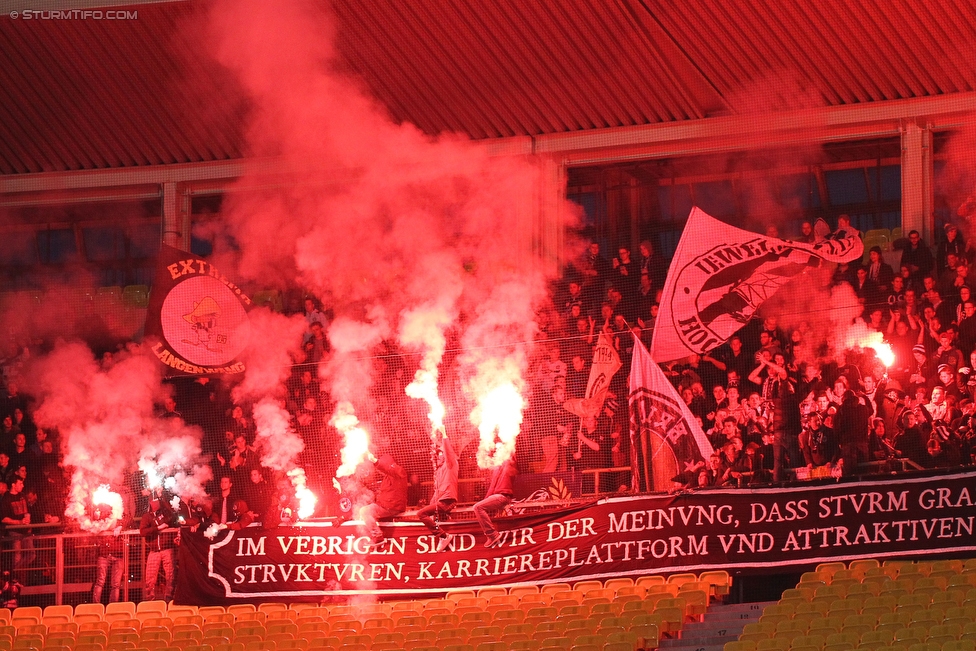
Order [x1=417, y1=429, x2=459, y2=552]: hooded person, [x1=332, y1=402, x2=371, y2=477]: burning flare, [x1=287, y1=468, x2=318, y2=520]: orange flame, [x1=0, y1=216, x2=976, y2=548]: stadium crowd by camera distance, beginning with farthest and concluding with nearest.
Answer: [x1=332, y1=402, x2=371, y2=477]: burning flare
[x1=287, y1=468, x2=318, y2=520]: orange flame
[x1=417, y1=429, x2=459, y2=552]: hooded person
[x1=0, y1=216, x2=976, y2=548]: stadium crowd

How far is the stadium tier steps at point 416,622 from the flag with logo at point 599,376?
1.83m

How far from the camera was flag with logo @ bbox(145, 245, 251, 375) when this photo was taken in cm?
1458

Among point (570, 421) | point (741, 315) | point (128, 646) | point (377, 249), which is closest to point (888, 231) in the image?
point (741, 315)

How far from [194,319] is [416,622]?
15.1 ft

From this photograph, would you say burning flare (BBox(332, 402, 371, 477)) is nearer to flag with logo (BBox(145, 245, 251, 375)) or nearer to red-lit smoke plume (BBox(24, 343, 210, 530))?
flag with logo (BBox(145, 245, 251, 375))

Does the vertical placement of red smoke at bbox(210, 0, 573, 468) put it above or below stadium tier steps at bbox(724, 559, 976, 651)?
above

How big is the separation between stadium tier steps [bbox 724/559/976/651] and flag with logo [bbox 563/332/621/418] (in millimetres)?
2863

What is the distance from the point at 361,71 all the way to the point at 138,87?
105 inches

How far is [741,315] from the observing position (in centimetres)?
1340

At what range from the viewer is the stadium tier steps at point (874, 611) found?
9414 mm

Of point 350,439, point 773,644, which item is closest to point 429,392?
point 350,439

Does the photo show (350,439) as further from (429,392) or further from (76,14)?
(76,14)

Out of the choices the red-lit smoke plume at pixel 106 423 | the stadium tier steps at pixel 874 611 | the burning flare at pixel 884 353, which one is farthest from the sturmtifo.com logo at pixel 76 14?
the stadium tier steps at pixel 874 611

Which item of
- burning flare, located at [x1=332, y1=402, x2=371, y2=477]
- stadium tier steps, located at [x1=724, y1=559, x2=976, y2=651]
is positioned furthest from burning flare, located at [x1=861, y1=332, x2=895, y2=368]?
burning flare, located at [x1=332, y1=402, x2=371, y2=477]
